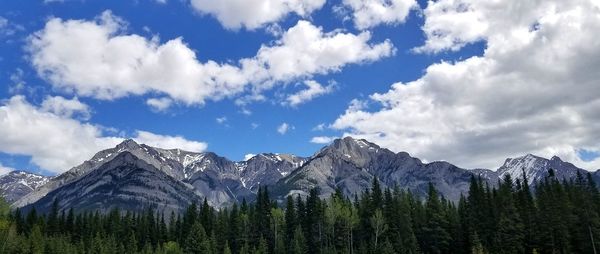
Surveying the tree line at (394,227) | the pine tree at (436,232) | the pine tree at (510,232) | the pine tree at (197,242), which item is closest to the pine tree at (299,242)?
the tree line at (394,227)

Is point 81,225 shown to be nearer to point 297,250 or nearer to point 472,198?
point 297,250

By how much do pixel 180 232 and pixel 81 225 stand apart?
3548cm

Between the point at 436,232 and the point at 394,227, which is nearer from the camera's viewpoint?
the point at 436,232

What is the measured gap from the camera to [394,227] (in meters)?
133

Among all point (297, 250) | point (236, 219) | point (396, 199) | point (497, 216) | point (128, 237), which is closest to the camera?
point (497, 216)

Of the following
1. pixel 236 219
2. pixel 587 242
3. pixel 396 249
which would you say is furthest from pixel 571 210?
pixel 236 219

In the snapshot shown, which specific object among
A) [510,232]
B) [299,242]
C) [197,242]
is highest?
[197,242]

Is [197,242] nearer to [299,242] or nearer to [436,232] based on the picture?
[299,242]

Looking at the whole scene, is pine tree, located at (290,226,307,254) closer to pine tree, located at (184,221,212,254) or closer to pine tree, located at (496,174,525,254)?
pine tree, located at (184,221,212,254)

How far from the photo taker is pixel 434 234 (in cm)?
12850

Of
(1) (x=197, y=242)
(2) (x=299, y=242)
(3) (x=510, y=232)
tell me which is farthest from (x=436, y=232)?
(1) (x=197, y=242)

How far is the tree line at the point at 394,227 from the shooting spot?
11606 cm

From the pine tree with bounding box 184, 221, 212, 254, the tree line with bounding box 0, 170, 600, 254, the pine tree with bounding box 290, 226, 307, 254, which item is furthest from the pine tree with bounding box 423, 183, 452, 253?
the pine tree with bounding box 184, 221, 212, 254

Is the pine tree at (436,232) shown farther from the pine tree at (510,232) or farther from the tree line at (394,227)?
the pine tree at (510,232)
